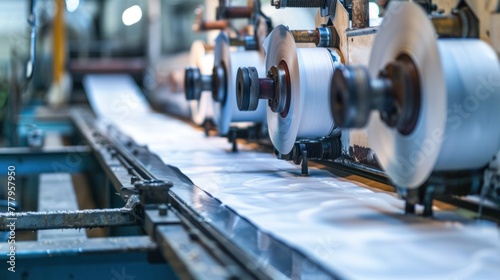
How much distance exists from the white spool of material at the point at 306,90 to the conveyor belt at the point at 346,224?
135mm

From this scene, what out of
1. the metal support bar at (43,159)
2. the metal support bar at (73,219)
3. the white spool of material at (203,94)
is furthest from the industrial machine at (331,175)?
the metal support bar at (43,159)

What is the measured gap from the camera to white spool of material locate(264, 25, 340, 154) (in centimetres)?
169

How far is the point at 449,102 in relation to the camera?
1.17 meters

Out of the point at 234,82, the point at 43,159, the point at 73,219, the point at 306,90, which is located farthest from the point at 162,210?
the point at 43,159

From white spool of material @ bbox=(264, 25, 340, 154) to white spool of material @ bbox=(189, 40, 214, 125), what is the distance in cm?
103

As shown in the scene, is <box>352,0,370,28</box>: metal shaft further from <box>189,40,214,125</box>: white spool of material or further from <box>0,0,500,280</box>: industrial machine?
<box>189,40,214,125</box>: white spool of material

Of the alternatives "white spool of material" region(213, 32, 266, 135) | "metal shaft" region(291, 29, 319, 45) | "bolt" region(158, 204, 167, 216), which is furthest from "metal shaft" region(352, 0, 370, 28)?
"bolt" region(158, 204, 167, 216)

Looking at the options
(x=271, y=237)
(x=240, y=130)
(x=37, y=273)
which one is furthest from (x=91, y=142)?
(x=271, y=237)

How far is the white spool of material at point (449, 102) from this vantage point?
1.17 metres

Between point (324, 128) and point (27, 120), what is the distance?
10.7 ft

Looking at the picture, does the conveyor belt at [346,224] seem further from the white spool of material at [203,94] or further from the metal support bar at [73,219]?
the white spool of material at [203,94]

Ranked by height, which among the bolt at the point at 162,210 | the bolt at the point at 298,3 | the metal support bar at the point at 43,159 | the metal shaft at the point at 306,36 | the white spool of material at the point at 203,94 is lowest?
the metal support bar at the point at 43,159

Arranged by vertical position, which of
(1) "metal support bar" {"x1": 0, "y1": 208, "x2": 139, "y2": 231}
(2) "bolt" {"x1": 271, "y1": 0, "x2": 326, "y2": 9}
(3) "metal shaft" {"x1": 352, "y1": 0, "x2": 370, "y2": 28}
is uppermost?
(2) "bolt" {"x1": 271, "y1": 0, "x2": 326, "y2": 9}

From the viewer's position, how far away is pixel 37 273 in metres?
1.30
